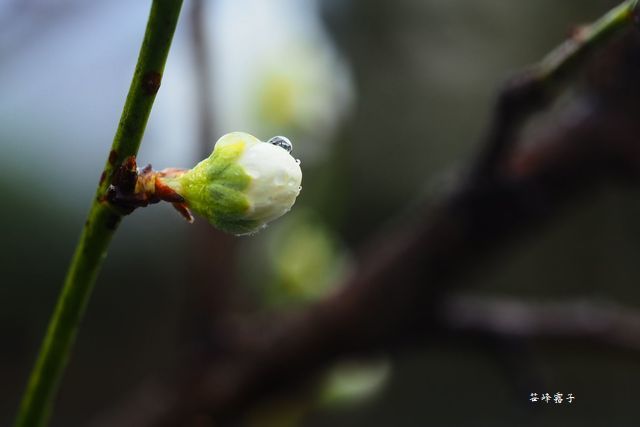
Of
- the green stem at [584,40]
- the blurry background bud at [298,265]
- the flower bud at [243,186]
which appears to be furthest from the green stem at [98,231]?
the blurry background bud at [298,265]

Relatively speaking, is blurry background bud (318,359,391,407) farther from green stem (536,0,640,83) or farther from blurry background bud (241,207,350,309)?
green stem (536,0,640,83)

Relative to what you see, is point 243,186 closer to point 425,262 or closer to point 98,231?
point 98,231

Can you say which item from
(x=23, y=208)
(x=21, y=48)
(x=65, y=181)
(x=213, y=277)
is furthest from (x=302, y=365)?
(x=23, y=208)

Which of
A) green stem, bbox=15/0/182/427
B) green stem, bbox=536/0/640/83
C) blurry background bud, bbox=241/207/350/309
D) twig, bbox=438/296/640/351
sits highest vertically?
blurry background bud, bbox=241/207/350/309

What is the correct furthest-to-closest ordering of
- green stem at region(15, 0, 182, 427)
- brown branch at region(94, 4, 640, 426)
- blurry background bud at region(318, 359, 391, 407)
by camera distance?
blurry background bud at region(318, 359, 391, 407), brown branch at region(94, 4, 640, 426), green stem at region(15, 0, 182, 427)

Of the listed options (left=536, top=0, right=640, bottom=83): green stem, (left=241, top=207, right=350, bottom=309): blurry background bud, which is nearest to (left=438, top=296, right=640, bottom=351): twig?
(left=241, top=207, right=350, bottom=309): blurry background bud
